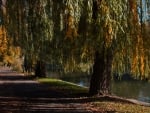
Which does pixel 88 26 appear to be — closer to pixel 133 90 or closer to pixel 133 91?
pixel 133 91

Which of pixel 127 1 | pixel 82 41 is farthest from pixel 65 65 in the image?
pixel 127 1

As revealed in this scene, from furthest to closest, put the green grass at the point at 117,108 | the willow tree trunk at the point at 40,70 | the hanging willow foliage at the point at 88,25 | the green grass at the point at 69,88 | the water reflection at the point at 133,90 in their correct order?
the willow tree trunk at the point at 40,70, the water reflection at the point at 133,90, the green grass at the point at 69,88, the green grass at the point at 117,108, the hanging willow foliage at the point at 88,25

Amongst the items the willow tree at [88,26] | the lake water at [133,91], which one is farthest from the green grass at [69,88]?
the willow tree at [88,26]

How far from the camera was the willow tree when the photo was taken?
1239 centimetres

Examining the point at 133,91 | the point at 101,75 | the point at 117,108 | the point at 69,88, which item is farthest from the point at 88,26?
the point at 133,91

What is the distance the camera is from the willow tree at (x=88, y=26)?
12391mm

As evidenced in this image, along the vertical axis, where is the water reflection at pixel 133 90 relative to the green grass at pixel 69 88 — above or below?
below

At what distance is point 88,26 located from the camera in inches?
605

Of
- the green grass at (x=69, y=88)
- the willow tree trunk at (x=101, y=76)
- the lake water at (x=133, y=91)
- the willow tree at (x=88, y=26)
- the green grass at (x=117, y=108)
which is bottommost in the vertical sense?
the lake water at (x=133, y=91)

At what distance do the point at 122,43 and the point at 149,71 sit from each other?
4.52 feet

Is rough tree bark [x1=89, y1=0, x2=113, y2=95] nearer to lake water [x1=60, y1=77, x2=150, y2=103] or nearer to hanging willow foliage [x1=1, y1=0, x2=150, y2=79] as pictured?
hanging willow foliage [x1=1, y1=0, x2=150, y2=79]

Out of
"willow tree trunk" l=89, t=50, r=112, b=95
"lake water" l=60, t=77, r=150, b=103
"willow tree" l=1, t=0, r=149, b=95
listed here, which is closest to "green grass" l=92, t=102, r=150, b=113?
"willow tree" l=1, t=0, r=149, b=95

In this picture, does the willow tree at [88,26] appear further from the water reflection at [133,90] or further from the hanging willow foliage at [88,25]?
the water reflection at [133,90]

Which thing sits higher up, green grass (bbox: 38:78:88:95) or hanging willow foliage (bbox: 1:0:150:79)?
hanging willow foliage (bbox: 1:0:150:79)
